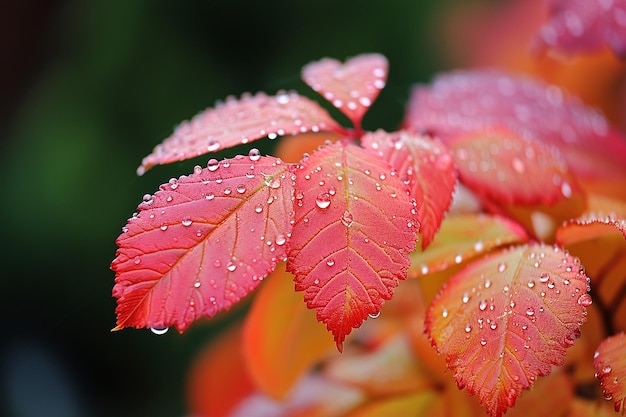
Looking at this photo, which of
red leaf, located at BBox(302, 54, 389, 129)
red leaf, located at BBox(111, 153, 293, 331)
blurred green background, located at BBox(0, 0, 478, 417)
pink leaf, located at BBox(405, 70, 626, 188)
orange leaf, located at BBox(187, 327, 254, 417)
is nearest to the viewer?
red leaf, located at BBox(111, 153, 293, 331)

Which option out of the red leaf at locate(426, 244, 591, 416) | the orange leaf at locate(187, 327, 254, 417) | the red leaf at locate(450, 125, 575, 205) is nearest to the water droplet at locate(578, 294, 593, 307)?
the red leaf at locate(426, 244, 591, 416)

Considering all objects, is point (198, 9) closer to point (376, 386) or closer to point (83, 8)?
point (83, 8)

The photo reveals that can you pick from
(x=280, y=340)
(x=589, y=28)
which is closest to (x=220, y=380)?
(x=280, y=340)

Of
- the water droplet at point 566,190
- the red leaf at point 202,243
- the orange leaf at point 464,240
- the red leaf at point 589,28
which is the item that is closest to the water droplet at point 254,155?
the red leaf at point 202,243

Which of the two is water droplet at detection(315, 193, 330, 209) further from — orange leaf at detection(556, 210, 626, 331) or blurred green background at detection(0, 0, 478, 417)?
blurred green background at detection(0, 0, 478, 417)

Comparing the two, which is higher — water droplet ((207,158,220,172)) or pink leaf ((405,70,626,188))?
water droplet ((207,158,220,172))

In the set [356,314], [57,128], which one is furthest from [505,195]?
[57,128]

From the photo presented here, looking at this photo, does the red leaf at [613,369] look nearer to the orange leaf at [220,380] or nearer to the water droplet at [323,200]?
the water droplet at [323,200]

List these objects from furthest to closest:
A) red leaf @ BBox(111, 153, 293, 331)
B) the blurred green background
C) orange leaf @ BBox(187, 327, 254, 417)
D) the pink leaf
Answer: the blurred green background → orange leaf @ BBox(187, 327, 254, 417) → the pink leaf → red leaf @ BBox(111, 153, 293, 331)
